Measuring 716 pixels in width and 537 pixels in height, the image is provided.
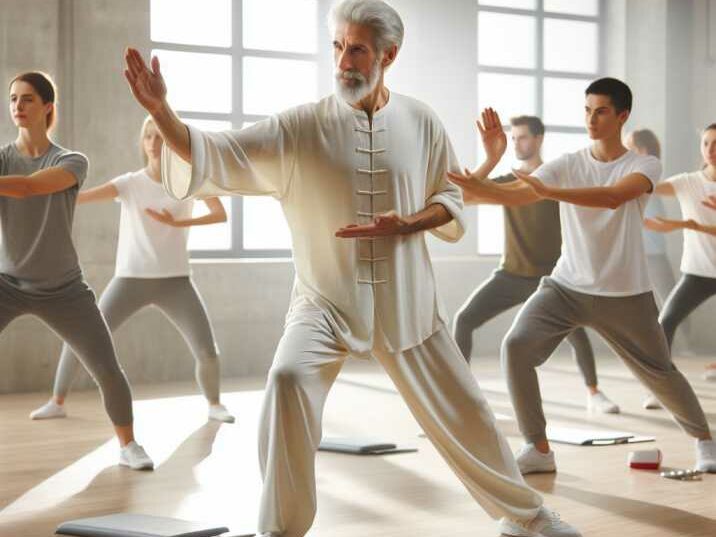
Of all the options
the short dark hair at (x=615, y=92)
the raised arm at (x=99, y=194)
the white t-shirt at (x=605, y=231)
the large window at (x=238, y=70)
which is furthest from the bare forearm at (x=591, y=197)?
the large window at (x=238, y=70)

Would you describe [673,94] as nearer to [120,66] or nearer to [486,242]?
[486,242]

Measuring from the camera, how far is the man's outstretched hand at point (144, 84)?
285 cm

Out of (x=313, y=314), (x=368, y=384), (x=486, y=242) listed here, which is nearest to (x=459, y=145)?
(x=486, y=242)

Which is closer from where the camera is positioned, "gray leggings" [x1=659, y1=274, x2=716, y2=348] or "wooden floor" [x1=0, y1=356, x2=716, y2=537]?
"wooden floor" [x1=0, y1=356, x2=716, y2=537]

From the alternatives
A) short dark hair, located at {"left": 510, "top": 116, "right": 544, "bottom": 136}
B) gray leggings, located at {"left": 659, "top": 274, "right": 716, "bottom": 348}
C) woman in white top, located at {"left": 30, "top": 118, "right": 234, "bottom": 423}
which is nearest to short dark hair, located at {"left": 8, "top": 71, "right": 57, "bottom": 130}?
woman in white top, located at {"left": 30, "top": 118, "right": 234, "bottom": 423}

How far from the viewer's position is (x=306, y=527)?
3014 mm

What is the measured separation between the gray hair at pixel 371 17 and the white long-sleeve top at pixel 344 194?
0.61 ft

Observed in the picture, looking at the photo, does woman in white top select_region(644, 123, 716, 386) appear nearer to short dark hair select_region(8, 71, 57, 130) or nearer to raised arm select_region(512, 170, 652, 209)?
raised arm select_region(512, 170, 652, 209)

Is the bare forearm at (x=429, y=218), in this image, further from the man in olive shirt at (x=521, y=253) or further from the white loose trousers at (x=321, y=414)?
the man in olive shirt at (x=521, y=253)

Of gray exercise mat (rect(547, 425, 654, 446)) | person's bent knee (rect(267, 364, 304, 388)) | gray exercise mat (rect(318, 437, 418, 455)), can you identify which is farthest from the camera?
gray exercise mat (rect(547, 425, 654, 446))

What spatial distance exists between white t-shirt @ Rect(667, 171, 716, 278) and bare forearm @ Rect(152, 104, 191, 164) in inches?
146

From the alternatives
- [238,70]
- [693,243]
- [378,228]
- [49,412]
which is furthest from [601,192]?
[238,70]

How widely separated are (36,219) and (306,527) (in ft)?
6.70

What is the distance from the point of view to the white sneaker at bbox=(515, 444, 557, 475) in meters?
4.54
